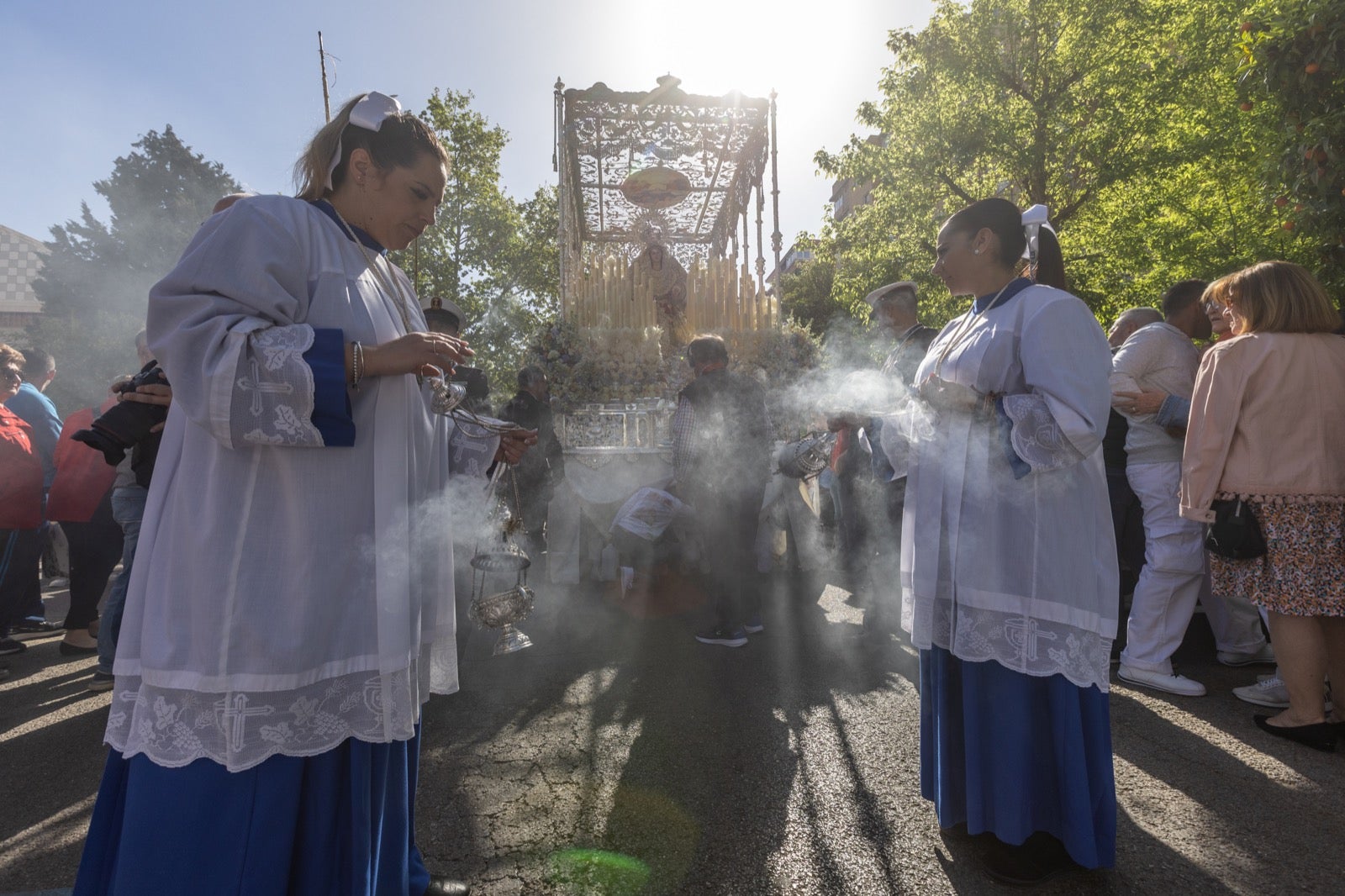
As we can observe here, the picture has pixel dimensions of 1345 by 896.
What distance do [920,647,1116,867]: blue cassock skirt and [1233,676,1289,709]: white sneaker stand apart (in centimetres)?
211

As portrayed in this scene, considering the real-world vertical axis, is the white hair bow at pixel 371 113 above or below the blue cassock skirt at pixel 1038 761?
above

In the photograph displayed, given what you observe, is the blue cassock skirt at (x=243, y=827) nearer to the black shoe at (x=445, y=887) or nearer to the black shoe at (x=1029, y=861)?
the black shoe at (x=445, y=887)

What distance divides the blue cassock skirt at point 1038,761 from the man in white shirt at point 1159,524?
210 centimetres

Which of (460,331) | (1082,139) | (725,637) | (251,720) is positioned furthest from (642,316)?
(1082,139)

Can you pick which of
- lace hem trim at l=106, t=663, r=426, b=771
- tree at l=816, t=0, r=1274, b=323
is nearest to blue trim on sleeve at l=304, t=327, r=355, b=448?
lace hem trim at l=106, t=663, r=426, b=771

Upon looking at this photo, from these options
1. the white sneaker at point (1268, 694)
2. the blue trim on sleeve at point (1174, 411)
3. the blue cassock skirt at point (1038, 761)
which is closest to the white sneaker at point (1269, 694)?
the white sneaker at point (1268, 694)

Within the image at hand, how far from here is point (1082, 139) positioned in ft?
45.0

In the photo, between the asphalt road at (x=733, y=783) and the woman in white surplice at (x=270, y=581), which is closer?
the woman in white surplice at (x=270, y=581)

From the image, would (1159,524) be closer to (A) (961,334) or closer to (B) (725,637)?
(A) (961,334)

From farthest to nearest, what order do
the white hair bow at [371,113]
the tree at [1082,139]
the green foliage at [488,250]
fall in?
the green foliage at [488,250], the tree at [1082,139], the white hair bow at [371,113]

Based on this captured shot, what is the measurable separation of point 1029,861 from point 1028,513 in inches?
38.7

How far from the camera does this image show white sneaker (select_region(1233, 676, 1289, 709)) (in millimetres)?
3447

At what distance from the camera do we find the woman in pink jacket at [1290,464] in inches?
121

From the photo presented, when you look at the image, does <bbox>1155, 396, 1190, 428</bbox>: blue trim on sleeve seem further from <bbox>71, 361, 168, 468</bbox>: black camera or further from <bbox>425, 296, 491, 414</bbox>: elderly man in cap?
<bbox>71, 361, 168, 468</bbox>: black camera
